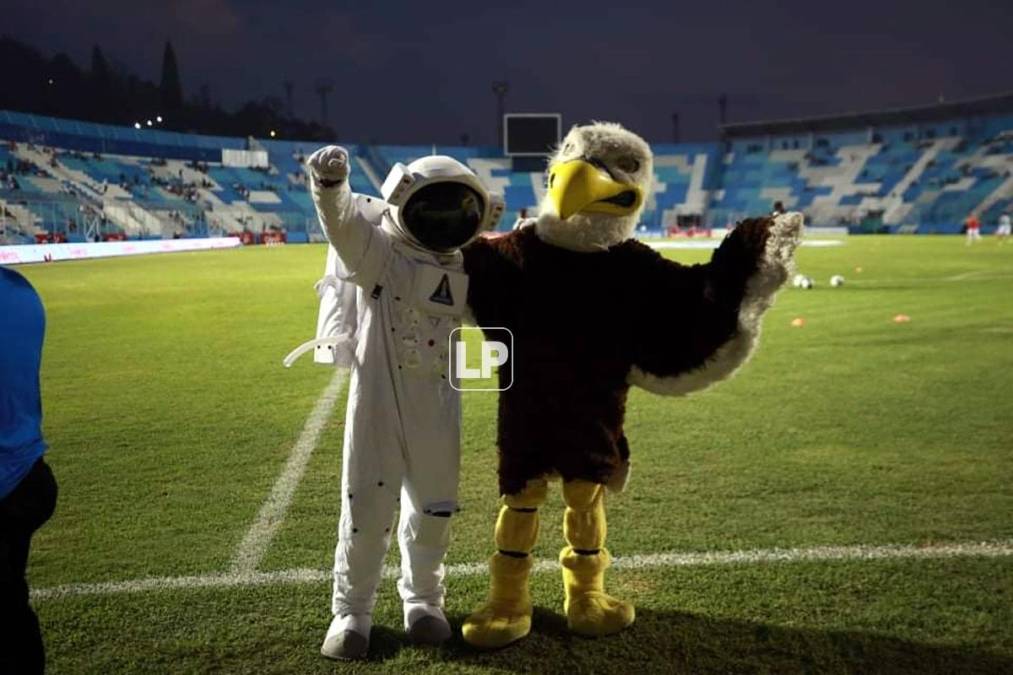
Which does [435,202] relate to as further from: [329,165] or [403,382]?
[403,382]

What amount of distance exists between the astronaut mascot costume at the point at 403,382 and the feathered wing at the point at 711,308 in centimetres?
77

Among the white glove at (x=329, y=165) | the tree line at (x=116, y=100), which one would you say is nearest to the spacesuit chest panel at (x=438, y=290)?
the white glove at (x=329, y=165)

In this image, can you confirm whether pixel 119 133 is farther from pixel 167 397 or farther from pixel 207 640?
pixel 207 640

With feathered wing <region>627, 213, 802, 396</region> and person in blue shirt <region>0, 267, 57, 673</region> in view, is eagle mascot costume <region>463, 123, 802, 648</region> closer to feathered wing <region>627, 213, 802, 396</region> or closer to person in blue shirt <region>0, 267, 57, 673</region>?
feathered wing <region>627, 213, 802, 396</region>

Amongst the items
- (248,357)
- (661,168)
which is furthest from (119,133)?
(248,357)

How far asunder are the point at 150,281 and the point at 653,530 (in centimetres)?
1783

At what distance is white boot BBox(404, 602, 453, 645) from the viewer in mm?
2893

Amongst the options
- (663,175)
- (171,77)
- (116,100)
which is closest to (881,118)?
(663,175)

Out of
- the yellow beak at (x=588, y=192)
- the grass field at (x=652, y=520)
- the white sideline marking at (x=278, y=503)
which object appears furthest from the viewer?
the white sideline marking at (x=278, y=503)

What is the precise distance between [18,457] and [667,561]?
258 centimetres

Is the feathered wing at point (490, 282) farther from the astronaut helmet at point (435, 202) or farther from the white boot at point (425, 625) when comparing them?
the white boot at point (425, 625)

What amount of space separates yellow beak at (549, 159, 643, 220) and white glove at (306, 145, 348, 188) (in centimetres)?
84

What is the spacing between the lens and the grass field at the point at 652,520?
2826mm

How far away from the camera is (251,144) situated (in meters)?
62.1
